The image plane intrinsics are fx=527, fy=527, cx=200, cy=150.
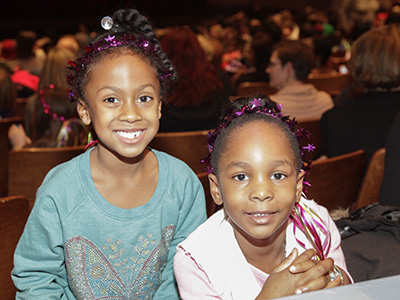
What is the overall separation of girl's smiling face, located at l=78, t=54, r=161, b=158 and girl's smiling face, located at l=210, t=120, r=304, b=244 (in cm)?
25

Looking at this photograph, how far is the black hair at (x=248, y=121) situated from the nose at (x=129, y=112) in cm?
22

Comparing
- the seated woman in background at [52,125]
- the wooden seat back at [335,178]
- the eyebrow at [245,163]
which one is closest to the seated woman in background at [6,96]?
the seated woman in background at [52,125]

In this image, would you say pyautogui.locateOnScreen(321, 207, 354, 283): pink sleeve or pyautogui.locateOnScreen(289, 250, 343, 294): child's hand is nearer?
pyautogui.locateOnScreen(289, 250, 343, 294): child's hand

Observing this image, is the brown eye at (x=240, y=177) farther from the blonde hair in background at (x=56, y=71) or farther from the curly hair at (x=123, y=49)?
the blonde hair in background at (x=56, y=71)

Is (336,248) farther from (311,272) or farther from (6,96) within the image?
(6,96)

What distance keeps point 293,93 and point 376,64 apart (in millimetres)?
755

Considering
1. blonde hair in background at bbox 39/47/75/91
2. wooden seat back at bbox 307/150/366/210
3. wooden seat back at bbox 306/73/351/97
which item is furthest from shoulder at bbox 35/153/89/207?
wooden seat back at bbox 306/73/351/97

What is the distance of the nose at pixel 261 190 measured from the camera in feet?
4.11

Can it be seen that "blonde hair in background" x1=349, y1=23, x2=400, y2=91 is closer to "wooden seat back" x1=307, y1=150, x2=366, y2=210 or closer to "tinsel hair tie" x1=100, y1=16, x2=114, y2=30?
"wooden seat back" x1=307, y1=150, x2=366, y2=210

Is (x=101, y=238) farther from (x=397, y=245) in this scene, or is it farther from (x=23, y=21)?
(x=23, y=21)

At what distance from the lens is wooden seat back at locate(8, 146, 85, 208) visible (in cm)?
212

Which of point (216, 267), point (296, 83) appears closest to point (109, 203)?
point (216, 267)

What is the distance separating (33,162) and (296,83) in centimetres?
216

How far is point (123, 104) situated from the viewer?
142 cm
